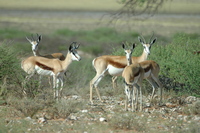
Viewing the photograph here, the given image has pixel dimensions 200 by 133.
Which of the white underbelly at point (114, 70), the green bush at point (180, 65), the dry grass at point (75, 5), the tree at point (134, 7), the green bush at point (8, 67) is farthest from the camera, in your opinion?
the dry grass at point (75, 5)

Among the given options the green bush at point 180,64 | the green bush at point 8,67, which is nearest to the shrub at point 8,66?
the green bush at point 8,67

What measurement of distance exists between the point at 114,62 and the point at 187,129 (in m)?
4.13

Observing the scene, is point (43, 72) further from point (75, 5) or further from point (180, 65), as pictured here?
point (75, 5)

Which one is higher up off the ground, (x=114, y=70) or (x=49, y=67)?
(x=49, y=67)

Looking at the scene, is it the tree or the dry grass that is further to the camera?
the dry grass

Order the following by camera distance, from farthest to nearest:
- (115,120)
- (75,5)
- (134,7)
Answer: (75,5), (134,7), (115,120)

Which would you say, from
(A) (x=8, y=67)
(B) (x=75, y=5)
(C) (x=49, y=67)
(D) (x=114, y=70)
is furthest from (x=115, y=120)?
(B) (x=75, y=5)

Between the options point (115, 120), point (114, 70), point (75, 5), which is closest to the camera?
point (115, 120)

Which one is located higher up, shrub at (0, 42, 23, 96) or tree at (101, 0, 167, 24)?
tree at (101, 0, 167, 24)

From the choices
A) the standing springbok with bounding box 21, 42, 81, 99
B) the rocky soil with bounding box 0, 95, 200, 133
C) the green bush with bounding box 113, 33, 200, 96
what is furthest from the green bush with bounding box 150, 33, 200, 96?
the standing springbok with bounding box 21, 42, 81, 99

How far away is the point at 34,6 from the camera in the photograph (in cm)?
9894

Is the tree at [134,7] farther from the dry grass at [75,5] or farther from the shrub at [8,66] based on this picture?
the dry grass at [75,5]

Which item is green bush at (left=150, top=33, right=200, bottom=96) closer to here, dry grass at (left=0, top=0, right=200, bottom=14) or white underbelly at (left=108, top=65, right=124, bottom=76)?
white underbelly at (left=108, top=65, right=124, bottom=76)

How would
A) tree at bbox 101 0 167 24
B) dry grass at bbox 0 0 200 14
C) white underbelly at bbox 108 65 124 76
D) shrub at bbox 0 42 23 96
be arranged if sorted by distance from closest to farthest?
tree at bbox 101 0 167 24, shrub at bbox 0 42 23 96, white underbelly at bbox 108 65 124 76, dry grass at bbox 0 0 200 14
